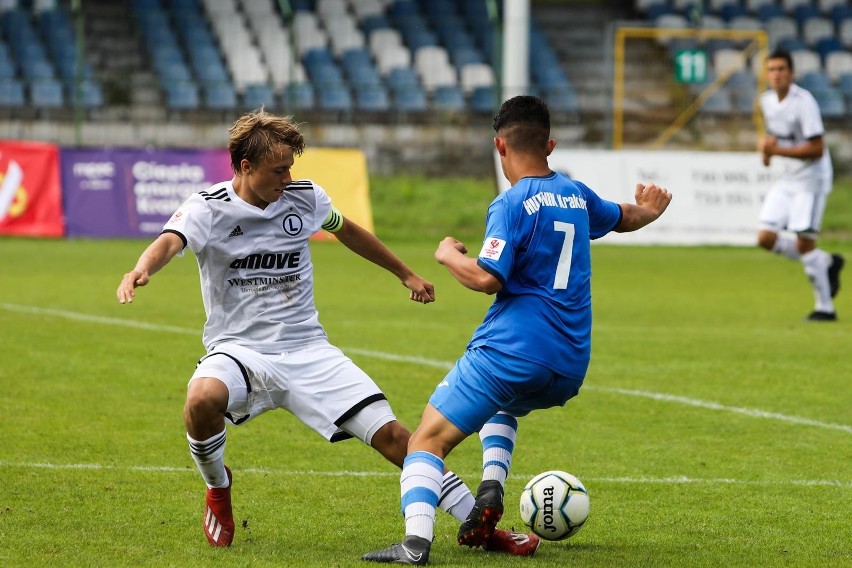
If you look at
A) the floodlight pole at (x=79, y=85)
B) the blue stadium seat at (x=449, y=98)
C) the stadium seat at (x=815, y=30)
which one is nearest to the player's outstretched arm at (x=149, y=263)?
the floodlight pole at (x=79, y=85)

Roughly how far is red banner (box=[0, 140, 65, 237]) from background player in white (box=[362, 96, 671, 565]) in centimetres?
1610

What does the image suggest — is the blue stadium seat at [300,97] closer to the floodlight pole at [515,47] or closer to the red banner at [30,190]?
the floodlight pole at [515,47]

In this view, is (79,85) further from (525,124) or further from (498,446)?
(525,124)

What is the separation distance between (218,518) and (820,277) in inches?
347

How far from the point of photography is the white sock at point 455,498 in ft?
17.0

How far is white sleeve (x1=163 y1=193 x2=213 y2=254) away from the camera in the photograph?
511 centimetres

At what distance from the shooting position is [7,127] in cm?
2369

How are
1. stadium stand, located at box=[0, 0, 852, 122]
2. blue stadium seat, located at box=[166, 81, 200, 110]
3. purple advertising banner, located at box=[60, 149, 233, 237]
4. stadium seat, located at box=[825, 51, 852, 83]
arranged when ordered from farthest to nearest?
stadium seat, located at box=[825, 51, 852, 83]
blue stadium seat, located at box=[166, 81, 200, 110]
stadium stand, located at box=[0, 0, 852, 122]
purple advertising banner, located at box=[60, 149, 233, 237]

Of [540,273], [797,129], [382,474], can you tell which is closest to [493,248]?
[540,273]

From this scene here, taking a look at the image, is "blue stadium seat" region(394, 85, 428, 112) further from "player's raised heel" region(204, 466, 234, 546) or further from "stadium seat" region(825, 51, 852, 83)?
"player's raised heel" region(204, 466, 234, 546)

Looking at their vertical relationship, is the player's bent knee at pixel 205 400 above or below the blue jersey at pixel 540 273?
below

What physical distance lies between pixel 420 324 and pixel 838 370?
3.87m

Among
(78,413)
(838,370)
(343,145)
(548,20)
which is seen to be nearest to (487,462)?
(78,413)

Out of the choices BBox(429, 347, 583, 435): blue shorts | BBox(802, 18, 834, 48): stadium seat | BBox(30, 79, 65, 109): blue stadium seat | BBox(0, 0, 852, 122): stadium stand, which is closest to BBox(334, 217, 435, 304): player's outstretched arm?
BBox(429, 347, 583, 435): blue shorts
